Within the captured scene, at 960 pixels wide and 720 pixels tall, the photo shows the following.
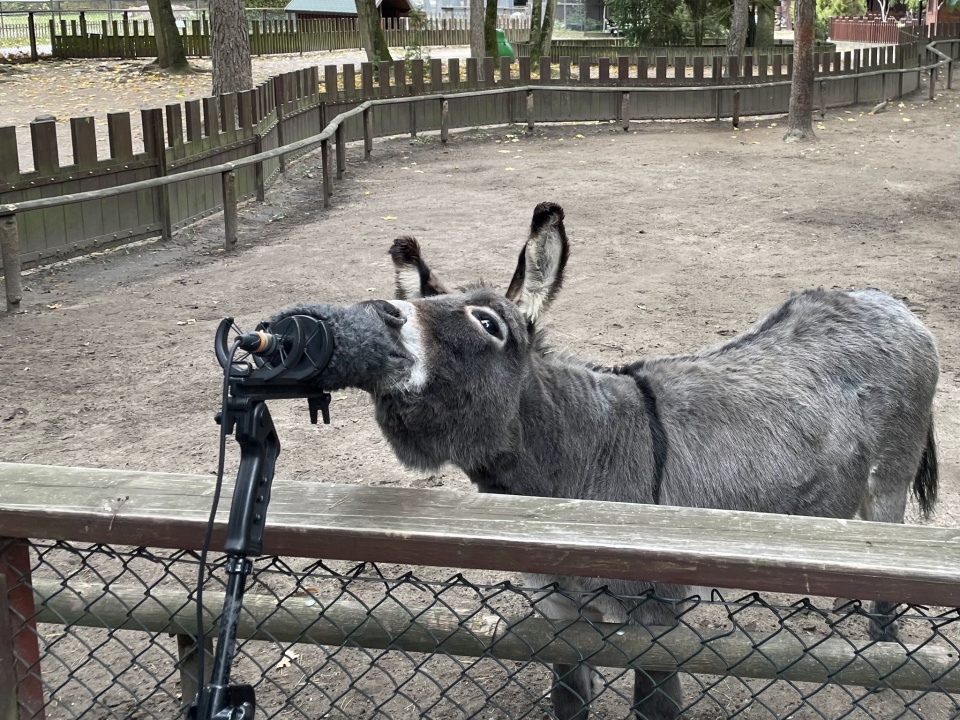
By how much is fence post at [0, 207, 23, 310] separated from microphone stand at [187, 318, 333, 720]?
23.5ft

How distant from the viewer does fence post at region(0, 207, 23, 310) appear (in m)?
8.00

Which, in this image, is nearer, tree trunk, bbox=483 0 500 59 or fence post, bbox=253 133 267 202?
fence post, bbox=253 133 267 202

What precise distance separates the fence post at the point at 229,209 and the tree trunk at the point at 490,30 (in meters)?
15.4

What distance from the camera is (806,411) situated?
336cm

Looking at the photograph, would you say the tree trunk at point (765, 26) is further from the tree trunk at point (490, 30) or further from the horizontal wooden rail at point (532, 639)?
the horizontal wooden rail at point (532, 639)

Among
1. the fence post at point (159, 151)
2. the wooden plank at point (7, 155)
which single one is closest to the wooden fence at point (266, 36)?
the fence post at point (159, 151)

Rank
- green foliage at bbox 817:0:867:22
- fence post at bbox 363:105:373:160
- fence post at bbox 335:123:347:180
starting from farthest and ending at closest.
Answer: green foliage at bbox 817:0:867:22, fence post at bbox 363:105:373:160, fence post at bbox 335:123:347:180

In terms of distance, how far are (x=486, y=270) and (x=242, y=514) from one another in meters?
7.73

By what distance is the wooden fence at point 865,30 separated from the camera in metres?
43.9

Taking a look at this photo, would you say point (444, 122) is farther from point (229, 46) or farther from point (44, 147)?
point (44, 147)

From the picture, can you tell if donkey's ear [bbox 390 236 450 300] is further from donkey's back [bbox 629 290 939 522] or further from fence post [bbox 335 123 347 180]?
fence post [bbox 335 123 347 180]

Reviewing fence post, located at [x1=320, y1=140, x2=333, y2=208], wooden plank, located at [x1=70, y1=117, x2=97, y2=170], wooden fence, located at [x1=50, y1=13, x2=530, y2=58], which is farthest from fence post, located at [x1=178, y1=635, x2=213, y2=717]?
wooden fence, located at [x1=50, y1=13, x2=530, y2=58]

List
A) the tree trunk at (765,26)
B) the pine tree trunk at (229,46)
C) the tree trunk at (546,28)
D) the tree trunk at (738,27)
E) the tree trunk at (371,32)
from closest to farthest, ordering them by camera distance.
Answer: the pine tree trunk at (229,46)
the tree trunk at (371,32)
the tree trunk at (738,27)
the tree trunk at (546,28)
the tree trunk at (765,26)

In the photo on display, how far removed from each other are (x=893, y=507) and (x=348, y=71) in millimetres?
15305
